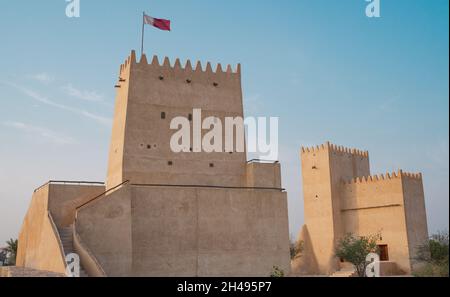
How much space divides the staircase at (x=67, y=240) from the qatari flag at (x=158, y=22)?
9.67 m

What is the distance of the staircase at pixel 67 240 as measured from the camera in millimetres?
15728

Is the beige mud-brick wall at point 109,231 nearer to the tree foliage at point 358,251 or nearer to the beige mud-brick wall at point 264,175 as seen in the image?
the beige mud-brick wall at point 264,175

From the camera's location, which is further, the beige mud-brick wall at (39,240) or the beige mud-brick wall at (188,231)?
the beige mud-brick wall at (188,231)

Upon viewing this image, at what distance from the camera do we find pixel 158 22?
2223 centimetres

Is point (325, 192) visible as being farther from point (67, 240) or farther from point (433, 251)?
point (67, 240)

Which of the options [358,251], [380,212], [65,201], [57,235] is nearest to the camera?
[57,235]

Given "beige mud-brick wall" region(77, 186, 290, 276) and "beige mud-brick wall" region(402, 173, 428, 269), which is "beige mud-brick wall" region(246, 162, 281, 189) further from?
"beige mud-brick wall" region(402, 173, 428, 269)

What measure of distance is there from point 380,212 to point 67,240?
63.3 feet

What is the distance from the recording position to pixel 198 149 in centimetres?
2117

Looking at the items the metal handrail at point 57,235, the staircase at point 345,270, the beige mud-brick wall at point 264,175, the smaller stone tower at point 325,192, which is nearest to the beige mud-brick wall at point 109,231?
the metal handrail at point 57,235

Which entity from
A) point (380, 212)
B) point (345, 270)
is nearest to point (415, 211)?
point (380, 212)
